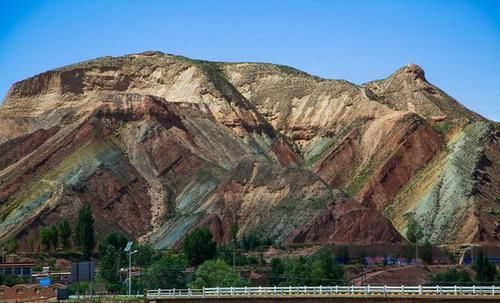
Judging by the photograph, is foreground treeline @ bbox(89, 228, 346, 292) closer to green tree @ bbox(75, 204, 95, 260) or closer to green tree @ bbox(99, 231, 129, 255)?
green tree @ bbox(99, 231, 129, 255)

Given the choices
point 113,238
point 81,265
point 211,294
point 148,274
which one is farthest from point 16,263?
point 211,294

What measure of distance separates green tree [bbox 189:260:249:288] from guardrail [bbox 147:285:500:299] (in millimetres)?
14976

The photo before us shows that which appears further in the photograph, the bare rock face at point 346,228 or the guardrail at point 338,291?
the bare rock face at point 346,228

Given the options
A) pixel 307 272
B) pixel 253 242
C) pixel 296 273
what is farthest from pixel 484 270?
pixel 253 242

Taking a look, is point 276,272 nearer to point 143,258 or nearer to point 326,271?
point 326,271

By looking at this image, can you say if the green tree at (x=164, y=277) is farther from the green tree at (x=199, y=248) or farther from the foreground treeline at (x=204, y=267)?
the green tree at (x=199, y=248)

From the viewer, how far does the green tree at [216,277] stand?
119 meters

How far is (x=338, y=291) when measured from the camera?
8850cm

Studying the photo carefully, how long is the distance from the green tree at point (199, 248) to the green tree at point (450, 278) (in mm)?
26619

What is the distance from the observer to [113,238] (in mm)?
175000

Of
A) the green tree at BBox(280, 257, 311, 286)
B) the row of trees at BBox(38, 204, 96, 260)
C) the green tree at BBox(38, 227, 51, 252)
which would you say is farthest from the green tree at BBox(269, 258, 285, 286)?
the green tree at BBox(38, 227, 51, 252)

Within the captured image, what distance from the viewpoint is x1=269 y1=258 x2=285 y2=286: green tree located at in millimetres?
136500

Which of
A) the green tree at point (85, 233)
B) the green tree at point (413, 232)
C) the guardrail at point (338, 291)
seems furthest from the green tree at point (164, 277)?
the green tree at point (413, 232)

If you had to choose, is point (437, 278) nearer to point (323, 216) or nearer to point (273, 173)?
point (323, 216)
